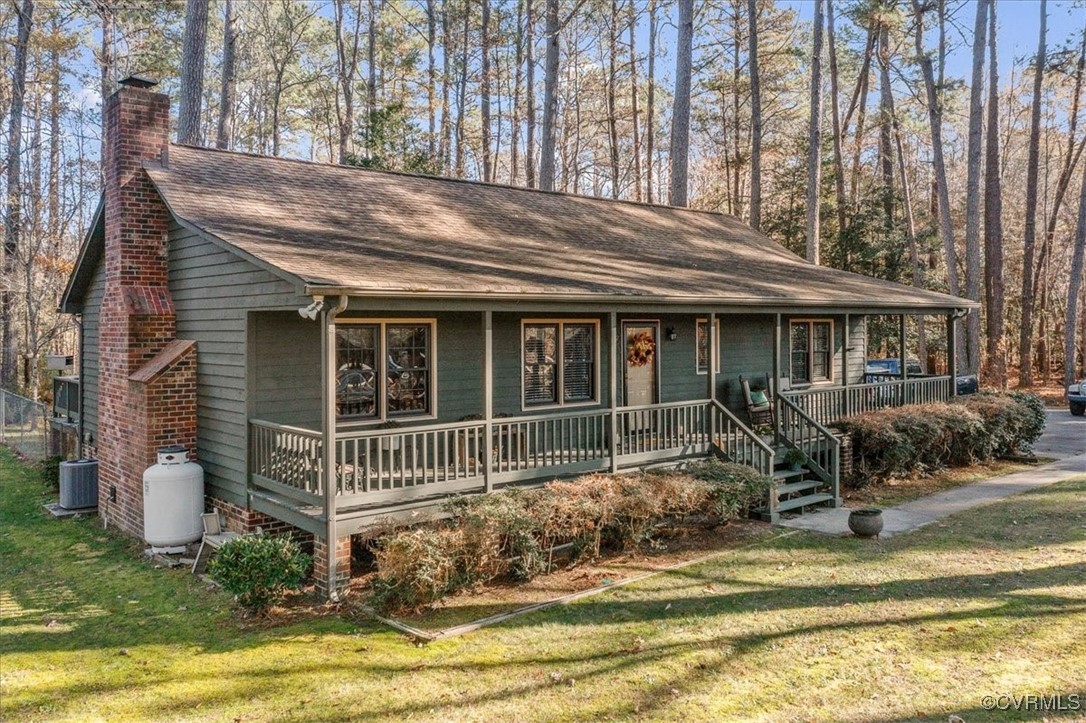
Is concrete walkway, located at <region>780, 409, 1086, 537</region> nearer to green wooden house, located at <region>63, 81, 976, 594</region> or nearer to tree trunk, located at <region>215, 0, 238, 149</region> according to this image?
green wooden house, located at <region>63, 81, 976, 594</region>

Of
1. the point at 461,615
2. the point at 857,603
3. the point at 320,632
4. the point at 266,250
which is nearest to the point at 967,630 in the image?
the point at 857,603

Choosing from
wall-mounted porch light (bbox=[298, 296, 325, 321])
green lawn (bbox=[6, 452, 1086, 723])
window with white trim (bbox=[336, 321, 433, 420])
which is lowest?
green lawn (bbox=[6, 452, 1086, 723])

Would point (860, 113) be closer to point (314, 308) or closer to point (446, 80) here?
point (446, 80)

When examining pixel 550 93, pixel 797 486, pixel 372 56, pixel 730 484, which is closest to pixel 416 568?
pixel 730 484

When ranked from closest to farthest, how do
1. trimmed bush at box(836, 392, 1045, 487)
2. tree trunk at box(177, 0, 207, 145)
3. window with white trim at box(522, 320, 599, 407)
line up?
window with white trim at box(522, 320, 599, 407) < trimmed bush at box(836, 392, 1045, 487) < tree trunk at box(177, 0, 207, 145)

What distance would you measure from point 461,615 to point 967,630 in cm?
440

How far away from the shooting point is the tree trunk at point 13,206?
2206 centimetres

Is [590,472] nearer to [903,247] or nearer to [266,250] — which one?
[266,250]

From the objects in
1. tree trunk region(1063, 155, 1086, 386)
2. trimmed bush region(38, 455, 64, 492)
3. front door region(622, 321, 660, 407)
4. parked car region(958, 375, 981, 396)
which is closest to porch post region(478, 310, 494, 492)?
front door region(622, 321, 660, 407)

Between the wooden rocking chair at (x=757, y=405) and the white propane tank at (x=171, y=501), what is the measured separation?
921 centimetres

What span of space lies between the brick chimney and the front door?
670 centimetres

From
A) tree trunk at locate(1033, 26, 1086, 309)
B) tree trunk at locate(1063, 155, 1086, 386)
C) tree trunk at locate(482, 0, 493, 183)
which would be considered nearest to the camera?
tree trunk at locate(1063, 155, 1086, 386)

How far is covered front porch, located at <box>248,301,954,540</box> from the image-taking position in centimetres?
795

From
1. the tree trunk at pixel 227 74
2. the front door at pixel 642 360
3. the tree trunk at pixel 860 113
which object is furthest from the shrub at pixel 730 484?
the tree trunk at pixel 860 113
